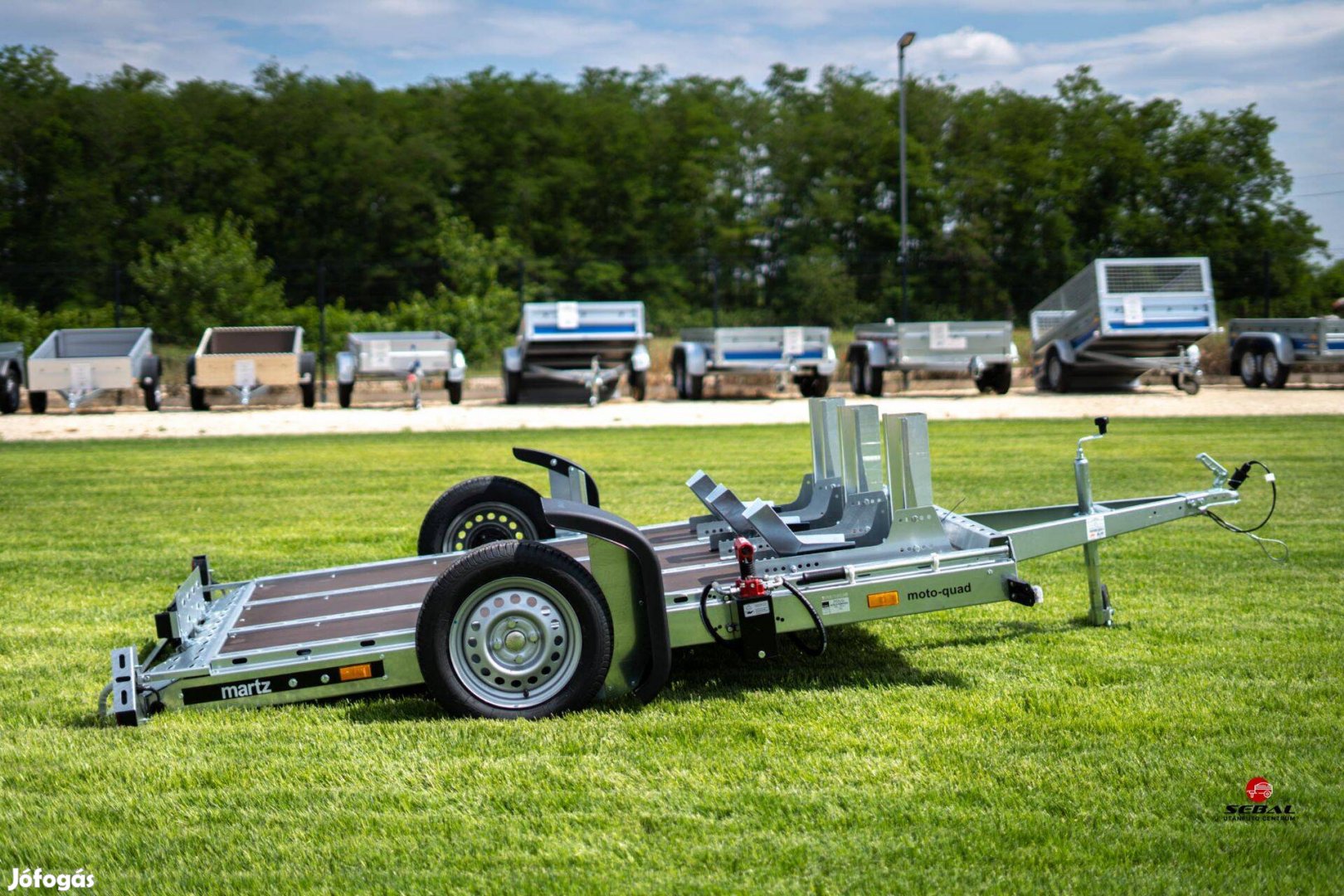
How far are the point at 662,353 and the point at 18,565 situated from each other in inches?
956

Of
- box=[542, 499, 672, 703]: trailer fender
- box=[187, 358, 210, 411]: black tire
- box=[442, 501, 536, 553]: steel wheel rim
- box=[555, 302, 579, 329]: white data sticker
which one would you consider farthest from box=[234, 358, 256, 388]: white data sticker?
box=[542, 499, 672, 703]: trailer fender

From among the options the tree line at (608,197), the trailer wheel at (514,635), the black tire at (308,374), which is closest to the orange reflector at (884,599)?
the trailer wheel at (514,635)

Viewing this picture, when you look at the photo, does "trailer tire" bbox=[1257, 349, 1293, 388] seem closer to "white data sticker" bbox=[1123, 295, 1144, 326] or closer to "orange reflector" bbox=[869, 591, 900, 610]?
"white data sticker" bbox=[1123, 295, 1144, 326]

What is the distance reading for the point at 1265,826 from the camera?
3.68 metres

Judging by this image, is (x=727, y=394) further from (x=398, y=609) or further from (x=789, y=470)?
(x=398, y=609)

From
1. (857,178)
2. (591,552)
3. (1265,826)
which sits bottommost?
(1265,826)

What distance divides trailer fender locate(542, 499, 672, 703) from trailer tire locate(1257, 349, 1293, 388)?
23.9m

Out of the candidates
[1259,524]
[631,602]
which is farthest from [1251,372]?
[631,602]

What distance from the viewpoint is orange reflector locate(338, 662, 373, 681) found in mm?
4723

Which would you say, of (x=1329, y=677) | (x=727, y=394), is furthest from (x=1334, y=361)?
(x=1329, y=677)

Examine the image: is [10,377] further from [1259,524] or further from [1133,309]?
[1259,524]

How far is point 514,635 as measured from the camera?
468cm

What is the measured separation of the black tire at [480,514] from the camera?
6461 millimetres

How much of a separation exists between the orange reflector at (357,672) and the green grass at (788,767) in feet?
0.58
